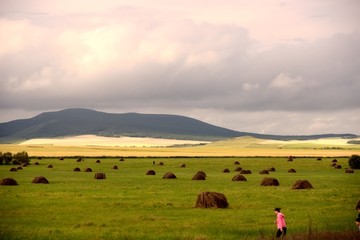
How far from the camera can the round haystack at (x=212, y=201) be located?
3466 cm

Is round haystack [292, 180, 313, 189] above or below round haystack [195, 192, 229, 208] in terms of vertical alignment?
above

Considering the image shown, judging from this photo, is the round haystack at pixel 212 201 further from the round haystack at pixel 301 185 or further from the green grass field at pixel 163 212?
the round haystack at pixel 301 185

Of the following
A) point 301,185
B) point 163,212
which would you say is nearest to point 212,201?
point 163,212

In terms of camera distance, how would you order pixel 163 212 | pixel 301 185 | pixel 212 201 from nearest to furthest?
1. pixel 163 212
2. pixel 212 201
3. pixel 301 185

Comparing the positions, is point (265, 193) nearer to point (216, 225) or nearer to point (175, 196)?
point (175, 196)

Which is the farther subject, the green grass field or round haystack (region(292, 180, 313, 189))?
round haystack (region(292, 180, 313, 189))

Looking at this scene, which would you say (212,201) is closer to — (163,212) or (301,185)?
(163,212)

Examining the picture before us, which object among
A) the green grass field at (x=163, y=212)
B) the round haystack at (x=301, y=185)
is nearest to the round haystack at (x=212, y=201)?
the green grass field at (x=163, y=212)

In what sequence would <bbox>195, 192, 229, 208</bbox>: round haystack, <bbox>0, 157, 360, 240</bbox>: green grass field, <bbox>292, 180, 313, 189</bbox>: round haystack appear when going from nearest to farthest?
<bbox>0, 157, 360, 240</bbox>: green grass field → <bbox>195, 192, 229, 208</bbox>: round haystack → <bbox>292, 180, 313, 189</bbox>: round haystack

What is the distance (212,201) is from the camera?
1372 inches

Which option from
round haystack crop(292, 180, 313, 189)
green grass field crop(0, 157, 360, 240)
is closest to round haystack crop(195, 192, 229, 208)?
green grass field crop(0, 157, 360, 240)

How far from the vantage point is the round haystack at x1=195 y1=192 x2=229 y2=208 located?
34.7m

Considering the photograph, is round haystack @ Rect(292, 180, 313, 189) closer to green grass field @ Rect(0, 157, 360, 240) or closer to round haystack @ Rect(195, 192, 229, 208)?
green grass field @ Rect(0, 157, 360, 240)

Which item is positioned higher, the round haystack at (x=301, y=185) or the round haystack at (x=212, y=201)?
the round haystack at (x=301, y=185)
